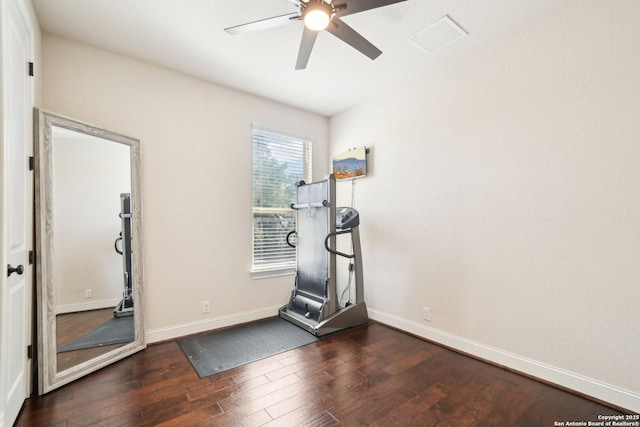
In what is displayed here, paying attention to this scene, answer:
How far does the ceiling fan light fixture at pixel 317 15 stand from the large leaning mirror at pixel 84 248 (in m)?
A: 2.00

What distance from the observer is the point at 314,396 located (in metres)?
2.01

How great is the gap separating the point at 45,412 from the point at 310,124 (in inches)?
152

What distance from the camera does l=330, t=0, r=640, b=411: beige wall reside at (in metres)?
1.91

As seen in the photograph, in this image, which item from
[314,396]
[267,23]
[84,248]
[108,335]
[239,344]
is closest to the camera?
[267,23]

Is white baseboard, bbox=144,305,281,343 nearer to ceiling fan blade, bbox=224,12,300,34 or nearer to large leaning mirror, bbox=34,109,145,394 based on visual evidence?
large leaning mirror, bbox=34,109,145,394

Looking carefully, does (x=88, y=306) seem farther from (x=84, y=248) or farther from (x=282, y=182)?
(x=282, y=182)

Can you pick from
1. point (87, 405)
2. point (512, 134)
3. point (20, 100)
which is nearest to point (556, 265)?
point (512, 134)

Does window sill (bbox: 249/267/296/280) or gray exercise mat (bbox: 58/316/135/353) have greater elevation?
window sill (bbox: 249/267/296/280)

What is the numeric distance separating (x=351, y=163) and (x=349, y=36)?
2.04 m

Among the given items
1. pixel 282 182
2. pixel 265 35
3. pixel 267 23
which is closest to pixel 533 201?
pixel 267 23

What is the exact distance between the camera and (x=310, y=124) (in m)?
4.18

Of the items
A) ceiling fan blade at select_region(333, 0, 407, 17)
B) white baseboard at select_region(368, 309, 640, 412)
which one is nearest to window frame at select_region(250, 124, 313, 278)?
white baseboard at select_region(368, 309, 640, 412)

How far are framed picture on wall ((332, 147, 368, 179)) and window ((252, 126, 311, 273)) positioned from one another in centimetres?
50

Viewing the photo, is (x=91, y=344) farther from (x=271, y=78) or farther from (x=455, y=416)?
(x=271, y=78)
